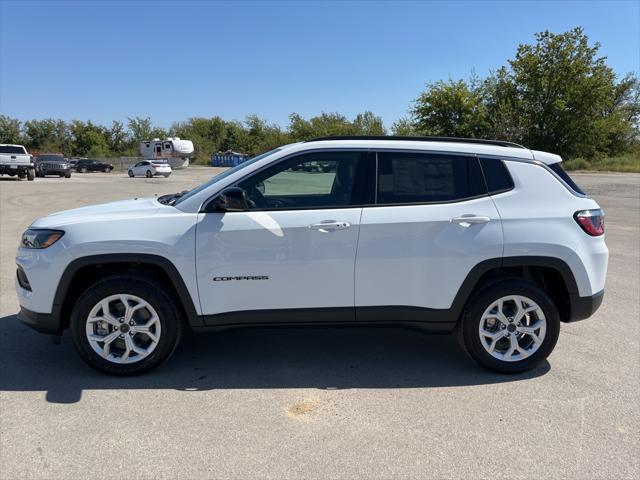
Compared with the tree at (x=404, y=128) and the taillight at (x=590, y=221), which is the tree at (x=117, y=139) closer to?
the tree at (x=404, y=128)

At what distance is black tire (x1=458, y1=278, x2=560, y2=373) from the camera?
12.3 feet

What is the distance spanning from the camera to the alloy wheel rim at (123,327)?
369 centimetres

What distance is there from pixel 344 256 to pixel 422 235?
1.94 ft

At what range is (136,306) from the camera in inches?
145

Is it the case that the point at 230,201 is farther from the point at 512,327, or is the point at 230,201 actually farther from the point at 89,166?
the point at 89,166

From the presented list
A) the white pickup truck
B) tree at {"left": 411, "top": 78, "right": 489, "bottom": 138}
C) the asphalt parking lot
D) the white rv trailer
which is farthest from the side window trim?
the white rv trailer

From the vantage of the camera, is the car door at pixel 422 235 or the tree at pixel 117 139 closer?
the car door at pixel 422 235

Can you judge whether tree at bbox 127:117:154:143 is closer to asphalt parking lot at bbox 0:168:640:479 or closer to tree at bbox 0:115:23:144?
tree at bbox 0:115:23:144

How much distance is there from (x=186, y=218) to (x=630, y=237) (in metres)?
9.99

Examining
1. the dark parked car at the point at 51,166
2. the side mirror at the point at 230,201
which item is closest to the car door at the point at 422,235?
the side mirror at the point at 230,201

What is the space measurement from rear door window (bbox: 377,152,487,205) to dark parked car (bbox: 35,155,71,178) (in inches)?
1479

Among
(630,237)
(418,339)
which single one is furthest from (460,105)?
(418,339)

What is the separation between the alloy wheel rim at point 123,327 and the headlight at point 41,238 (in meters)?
0.58

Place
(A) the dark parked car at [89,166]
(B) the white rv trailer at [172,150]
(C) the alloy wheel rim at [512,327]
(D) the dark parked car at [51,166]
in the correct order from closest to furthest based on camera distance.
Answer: (C) the alloy wheel rim at [512,327] < (D) the dark parked car at [51,166] < (A) the dark parked car at [89,166] < (B) the white rv trailer at [172,150]
